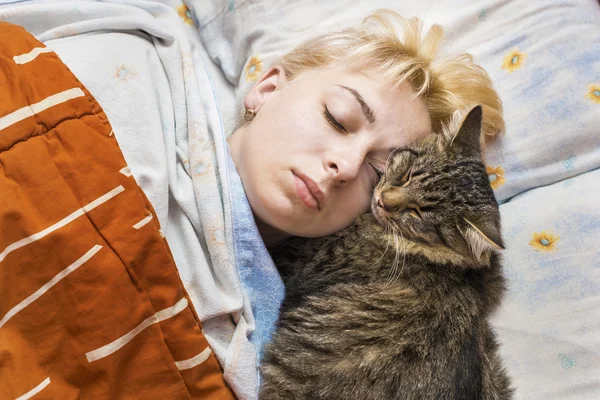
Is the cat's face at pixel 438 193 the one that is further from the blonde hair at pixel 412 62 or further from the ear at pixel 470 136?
the blonde hair at pixel 412 62

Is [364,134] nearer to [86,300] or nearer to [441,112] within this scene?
[441,112]

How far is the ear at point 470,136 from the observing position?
1362 millimetres

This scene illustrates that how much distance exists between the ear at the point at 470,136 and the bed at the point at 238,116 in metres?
0.31

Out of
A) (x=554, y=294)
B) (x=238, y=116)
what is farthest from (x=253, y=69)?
(x=554, y=294)

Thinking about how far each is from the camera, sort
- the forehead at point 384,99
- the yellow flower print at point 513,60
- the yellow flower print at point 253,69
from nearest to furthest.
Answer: the forehead at point 384,99, the yellow flower print at point 513,60, the yellow flower print at point 253,69

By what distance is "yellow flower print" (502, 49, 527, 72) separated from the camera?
172 cm

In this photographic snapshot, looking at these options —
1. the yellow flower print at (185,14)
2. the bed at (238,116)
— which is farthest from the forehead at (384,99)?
the yellow flower print at (185,14)

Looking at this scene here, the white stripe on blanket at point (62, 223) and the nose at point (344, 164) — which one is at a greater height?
the white stripe on blanket at point (62, 223)

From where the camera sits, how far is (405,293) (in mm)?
1288

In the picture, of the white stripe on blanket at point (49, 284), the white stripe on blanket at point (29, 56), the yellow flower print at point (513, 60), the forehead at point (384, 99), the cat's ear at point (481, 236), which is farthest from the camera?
the yellow flower print at point (513, 60)

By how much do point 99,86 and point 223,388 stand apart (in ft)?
A: 2.82

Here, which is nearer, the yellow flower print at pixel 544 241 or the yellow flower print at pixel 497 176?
the yellow flower print at pixel 544 241

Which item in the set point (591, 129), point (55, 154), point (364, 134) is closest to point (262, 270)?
point (364, 134)

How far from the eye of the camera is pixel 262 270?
1.39 metres
